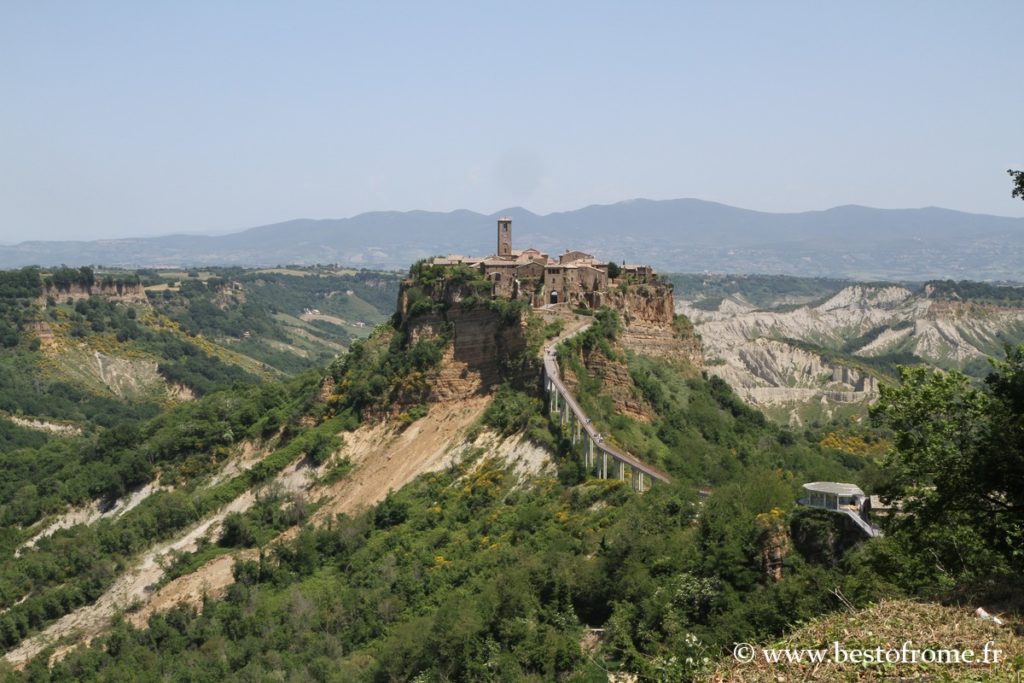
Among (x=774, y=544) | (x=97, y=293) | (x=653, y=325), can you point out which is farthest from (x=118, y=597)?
(x=97, y=293)

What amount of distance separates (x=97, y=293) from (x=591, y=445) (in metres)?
112

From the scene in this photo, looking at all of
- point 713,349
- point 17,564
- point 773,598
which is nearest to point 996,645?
point 773,598

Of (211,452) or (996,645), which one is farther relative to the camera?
(211,452)

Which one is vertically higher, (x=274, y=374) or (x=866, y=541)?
(x=866, y=541)

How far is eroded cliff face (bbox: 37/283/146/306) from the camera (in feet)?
443

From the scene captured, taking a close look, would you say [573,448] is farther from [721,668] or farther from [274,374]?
[274,374]

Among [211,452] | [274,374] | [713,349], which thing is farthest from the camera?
[274,374]

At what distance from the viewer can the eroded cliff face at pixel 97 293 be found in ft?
443

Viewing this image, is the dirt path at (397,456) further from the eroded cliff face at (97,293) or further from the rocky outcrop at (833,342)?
the eroded cliff face at (97,293)

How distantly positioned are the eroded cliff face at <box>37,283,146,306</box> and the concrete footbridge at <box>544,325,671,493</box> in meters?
98.6

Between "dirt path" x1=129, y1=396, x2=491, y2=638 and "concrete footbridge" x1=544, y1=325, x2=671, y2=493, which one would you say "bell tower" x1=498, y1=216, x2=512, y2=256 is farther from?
"concrete footbridge" x1=544, y1=325, x2=671, y2=493

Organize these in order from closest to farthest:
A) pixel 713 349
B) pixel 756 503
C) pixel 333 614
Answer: pixel 756 503 → pixel 333 614 → pixel 713 349

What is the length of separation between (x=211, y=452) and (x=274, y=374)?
8006 cm

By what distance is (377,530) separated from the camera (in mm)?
50312
